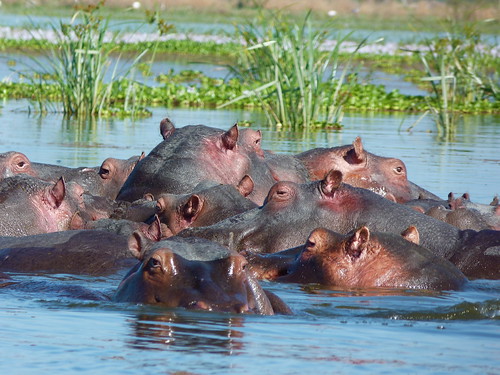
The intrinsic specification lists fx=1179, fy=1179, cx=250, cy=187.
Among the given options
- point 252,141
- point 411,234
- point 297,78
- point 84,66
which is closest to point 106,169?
point 252,141

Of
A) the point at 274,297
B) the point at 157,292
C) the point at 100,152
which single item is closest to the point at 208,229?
the point at 274,297

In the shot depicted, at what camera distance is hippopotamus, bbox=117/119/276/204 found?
27.9ft

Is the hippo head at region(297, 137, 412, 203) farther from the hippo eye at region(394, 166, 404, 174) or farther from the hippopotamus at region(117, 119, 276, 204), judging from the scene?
the hippopotamus at region(117, 119, 276, 204)

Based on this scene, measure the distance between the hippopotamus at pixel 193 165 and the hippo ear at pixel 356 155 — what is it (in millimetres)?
678

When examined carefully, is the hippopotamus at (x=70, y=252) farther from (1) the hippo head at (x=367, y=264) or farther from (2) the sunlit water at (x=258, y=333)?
(1) the hippo head at (x=367, y=264)

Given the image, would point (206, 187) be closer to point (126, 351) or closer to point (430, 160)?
point (126, 351)

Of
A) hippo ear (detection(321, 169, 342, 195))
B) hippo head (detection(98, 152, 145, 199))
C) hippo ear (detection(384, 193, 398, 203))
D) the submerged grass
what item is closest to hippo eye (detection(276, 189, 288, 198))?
hippo ear (detection(321, 169, 342, 195))

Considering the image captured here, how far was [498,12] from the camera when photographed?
57.6 m

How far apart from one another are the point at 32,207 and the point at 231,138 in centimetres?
201

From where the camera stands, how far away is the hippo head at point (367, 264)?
6086 millimetres

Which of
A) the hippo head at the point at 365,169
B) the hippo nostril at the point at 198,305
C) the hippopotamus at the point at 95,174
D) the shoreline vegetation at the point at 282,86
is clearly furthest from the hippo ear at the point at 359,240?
the shoreline vegetation at the point at 282,86

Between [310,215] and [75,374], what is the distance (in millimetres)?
3138

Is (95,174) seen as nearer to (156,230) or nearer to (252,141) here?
(252,141)

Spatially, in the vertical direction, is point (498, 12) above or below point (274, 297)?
above
